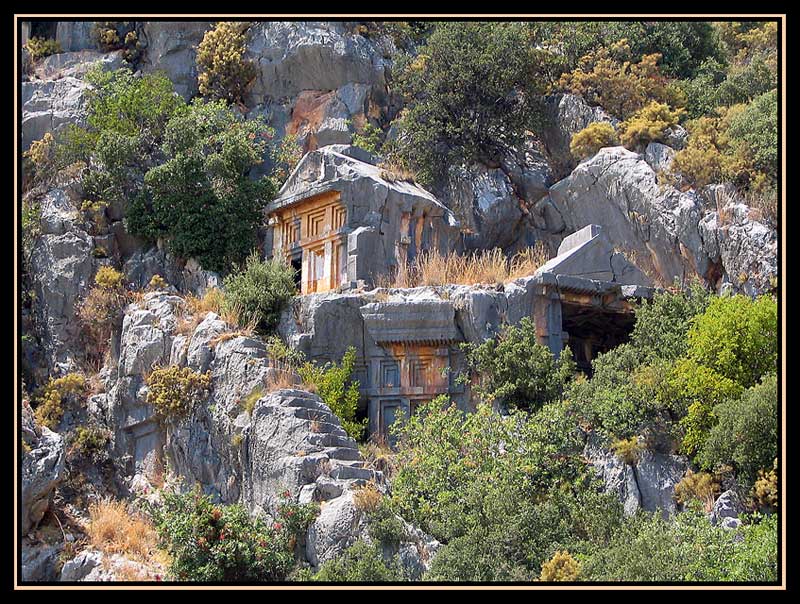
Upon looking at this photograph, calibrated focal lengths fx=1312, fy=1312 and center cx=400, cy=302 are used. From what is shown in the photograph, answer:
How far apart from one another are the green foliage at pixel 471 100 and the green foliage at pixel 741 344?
12966 millimetres

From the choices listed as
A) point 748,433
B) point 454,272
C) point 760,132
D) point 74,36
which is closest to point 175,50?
point 74,36

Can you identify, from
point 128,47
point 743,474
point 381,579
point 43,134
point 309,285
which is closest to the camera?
point 381,579

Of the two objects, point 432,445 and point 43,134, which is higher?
point 43,134

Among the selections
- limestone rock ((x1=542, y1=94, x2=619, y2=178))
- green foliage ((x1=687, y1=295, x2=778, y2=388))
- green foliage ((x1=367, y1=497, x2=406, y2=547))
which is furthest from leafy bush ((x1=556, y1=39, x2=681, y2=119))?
green foliage ((x1=367, y1=497, x2=406, y2=547))

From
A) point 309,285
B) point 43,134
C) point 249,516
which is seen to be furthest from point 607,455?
point 43,134

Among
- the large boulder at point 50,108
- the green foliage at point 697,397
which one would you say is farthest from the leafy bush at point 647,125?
the large boulder at point 50,108

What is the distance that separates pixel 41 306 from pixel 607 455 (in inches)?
573

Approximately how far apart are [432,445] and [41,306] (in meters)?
11.7

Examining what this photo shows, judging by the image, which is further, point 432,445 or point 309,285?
point 309,285

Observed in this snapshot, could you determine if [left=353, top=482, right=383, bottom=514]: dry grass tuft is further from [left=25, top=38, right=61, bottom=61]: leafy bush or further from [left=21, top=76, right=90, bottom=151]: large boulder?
[left=25, top=38, right=61, bottom=61]: leafy bush

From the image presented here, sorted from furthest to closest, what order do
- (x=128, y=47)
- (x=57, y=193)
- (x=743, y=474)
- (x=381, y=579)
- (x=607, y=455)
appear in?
(x=128, y=47) → (x=57, y=193) → (x=607, y=455) → (x=743, y=474) → (x=381, y=579)

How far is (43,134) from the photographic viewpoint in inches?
1415

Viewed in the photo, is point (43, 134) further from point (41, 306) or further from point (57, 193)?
point (41, 306)

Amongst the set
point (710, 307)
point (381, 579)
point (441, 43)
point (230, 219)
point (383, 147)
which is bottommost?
point (381, 579)
